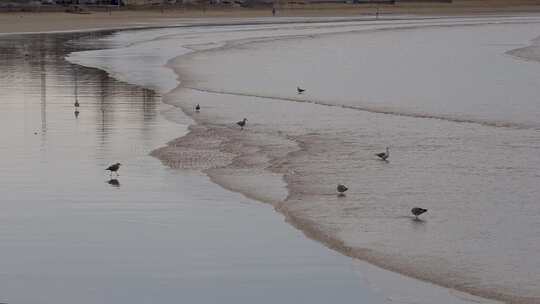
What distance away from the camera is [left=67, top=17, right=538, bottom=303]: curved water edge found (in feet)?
33.2

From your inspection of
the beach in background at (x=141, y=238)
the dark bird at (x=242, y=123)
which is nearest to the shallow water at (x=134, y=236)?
the beach in background at (x=141, y=238)

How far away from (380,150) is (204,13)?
93.2m

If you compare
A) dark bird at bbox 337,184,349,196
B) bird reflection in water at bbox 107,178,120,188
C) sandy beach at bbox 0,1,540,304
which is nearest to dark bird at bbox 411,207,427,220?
sandy beach at bbox 0,1,540,304

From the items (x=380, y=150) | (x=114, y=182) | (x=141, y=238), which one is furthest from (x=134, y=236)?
(x=380, y=150)

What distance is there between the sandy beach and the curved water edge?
0.07 ft

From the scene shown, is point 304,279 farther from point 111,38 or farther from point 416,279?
point 111,38

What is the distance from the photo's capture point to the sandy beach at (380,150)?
34.1ft

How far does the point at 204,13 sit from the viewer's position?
109 metres

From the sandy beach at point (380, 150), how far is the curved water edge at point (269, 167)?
0.02 meters

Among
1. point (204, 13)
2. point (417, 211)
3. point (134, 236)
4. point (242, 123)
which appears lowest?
point (204, 13)

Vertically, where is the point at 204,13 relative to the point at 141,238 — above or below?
below

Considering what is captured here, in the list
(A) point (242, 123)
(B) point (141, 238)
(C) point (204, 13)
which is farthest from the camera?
(C) point (204, 13)

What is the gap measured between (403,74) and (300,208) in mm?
20921

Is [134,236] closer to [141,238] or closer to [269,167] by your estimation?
[141,238]
